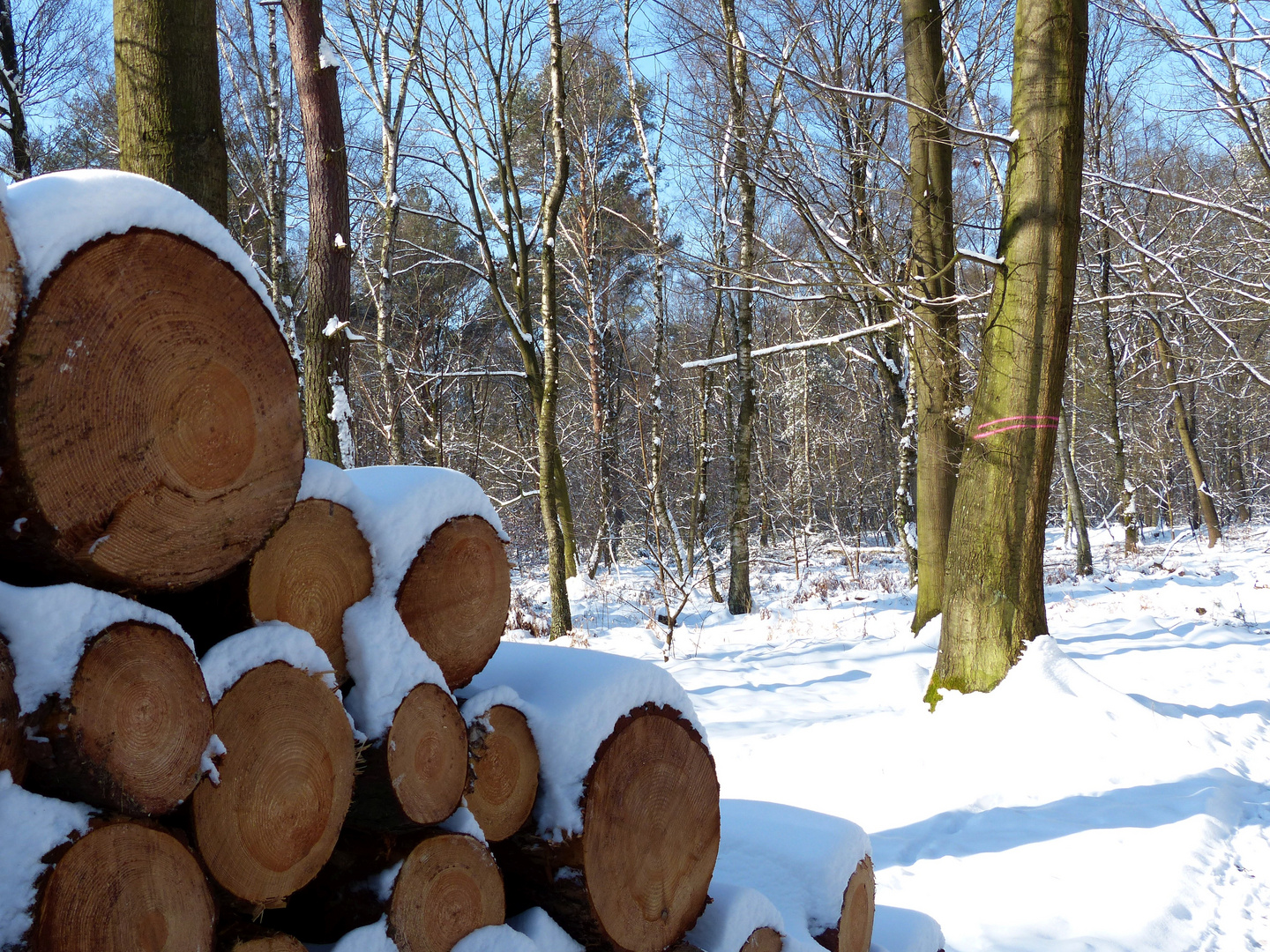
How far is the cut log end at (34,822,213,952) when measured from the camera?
Result: 1.00 metres

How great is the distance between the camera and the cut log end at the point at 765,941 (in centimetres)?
210

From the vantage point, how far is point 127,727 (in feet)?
3.62

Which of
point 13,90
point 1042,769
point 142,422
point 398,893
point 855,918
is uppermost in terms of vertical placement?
point 13,90

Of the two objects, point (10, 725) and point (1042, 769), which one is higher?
point (10, 725)

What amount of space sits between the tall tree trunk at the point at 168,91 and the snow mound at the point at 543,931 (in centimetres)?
272

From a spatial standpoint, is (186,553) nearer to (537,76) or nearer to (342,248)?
(342,248)

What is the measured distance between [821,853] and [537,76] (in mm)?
15611

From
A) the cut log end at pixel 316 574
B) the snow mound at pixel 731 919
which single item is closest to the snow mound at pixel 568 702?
the cut log end at pixel 316 574

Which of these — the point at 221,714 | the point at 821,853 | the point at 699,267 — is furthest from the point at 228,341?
the point at 699,267

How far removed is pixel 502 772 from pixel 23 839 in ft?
3.11

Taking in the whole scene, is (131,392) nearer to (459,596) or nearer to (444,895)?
(459,596)

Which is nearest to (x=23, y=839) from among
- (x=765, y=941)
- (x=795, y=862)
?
(x=765, y=941)

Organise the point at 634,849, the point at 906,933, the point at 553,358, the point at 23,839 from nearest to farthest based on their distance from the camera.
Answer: the point at 23,839
the point at 634,849
the point at 906,933
the point at 553,358

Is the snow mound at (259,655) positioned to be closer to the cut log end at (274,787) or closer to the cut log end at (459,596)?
the cut log end at (274,787)
